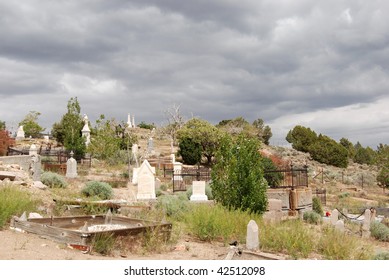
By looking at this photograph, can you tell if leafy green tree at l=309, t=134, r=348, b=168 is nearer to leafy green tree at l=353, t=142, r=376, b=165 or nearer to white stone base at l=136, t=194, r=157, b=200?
leafy green tree at l=353, t=142, r=376, b=165

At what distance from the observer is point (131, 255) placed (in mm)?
8875

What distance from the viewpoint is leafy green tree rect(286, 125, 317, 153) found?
2708 inches

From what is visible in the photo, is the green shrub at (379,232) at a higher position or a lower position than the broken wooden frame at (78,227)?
lower

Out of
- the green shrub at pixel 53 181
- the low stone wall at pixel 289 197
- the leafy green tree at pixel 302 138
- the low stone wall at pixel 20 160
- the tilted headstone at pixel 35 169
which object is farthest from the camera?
the leafy green tree at pixel 302 138

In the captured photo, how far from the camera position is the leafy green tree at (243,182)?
45.2ft

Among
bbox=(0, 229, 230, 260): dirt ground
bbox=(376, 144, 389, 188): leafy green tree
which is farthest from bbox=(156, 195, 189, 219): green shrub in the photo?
bbox=(376, 144, 389, 188): leafy green tree

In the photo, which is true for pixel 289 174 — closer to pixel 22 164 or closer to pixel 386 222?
pixel 386 222

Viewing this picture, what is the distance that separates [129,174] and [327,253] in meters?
21.5

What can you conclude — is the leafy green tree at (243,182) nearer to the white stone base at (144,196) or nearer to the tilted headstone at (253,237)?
the tilted headstone at (253,237)

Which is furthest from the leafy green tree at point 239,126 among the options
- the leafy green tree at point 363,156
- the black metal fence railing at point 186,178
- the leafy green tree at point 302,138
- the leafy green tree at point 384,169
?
the black metal fence railing at point 186,178

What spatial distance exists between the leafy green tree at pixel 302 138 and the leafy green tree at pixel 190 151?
2823cm

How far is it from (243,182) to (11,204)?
6866 mm

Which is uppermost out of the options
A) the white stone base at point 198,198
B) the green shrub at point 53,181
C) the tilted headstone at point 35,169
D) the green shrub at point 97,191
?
the tilted headstone at point 35,169

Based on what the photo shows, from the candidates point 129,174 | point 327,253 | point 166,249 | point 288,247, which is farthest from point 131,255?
point 129,174
